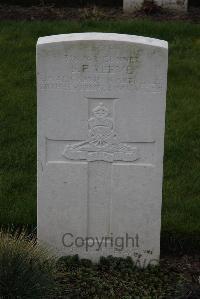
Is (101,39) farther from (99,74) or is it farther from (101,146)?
(101,146)

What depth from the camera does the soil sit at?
1045 cm

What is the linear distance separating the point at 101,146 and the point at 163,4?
19.6 feet

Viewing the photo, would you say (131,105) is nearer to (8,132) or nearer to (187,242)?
(187,242)

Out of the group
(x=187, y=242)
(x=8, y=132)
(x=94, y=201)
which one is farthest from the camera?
(x=8, y=132)

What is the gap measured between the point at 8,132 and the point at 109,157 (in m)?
2.32

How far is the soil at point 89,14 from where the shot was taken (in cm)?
1045

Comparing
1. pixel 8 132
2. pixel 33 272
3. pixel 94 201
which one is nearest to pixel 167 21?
pixel 8 132

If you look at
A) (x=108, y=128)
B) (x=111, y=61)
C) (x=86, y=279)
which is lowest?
(x=86, y=279)

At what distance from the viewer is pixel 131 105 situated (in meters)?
5.04

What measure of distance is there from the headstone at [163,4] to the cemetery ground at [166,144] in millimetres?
662

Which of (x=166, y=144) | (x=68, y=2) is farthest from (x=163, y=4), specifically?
(x=166, y=144)

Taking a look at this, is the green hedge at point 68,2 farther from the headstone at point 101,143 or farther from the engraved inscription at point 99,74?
the engraved inscription at point 99,74

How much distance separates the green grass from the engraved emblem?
865mm

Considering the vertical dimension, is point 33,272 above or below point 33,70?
below
